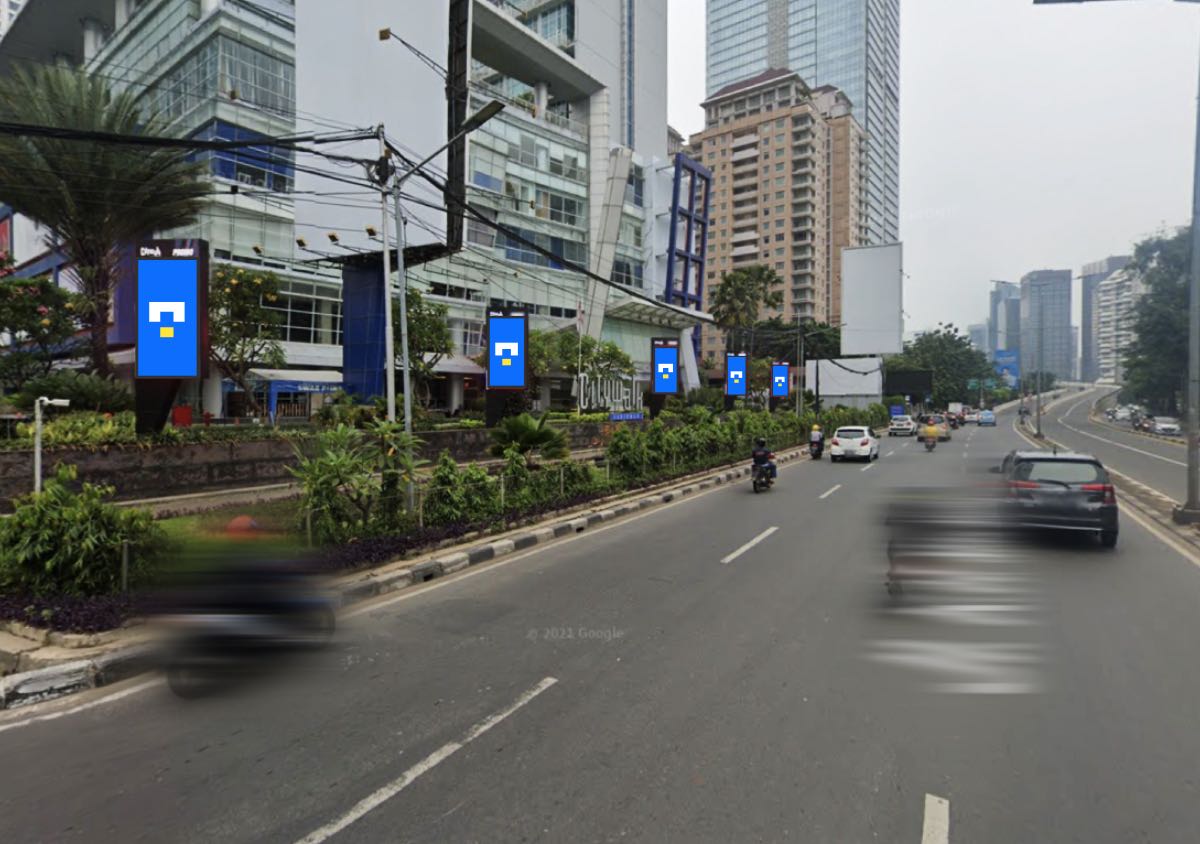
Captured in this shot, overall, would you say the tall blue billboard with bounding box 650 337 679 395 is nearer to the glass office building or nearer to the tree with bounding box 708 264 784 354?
the tree with bounding box 708 264 784 354

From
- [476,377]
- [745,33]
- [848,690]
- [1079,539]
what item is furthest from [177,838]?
[745,33]

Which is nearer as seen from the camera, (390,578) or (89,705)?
(89,705)

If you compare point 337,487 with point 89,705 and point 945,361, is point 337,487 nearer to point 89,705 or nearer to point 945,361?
point 89,705

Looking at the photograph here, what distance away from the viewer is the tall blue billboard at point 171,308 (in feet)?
31.5

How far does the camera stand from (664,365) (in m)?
25.8

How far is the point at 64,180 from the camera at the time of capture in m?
17.5

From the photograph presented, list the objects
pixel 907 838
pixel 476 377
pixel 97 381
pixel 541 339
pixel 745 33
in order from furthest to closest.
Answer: pixel 745 33, pixel 476 377, pixel 541 339, pixel 97 381, pixel 907 838

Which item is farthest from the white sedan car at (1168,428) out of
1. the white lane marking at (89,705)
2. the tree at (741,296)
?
the white lane marking at (89,705)

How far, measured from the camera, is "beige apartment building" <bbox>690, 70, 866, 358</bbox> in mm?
103000

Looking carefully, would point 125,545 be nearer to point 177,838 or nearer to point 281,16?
point 177,838

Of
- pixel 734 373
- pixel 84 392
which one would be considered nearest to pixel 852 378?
pixel 734 373

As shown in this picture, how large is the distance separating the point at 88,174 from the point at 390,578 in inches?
697

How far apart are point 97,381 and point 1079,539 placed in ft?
68.1

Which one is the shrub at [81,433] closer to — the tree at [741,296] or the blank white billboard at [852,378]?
the tree at [741,296]
